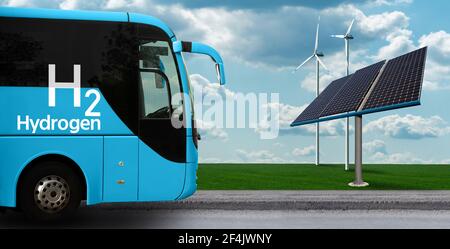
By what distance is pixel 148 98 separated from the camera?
9.64m

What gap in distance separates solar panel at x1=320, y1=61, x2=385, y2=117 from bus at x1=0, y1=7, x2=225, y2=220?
750cm

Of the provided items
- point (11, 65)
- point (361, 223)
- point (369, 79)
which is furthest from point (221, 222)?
point (369, 79)

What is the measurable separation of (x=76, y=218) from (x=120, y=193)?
128 cm

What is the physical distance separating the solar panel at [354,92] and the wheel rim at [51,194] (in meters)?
9.12

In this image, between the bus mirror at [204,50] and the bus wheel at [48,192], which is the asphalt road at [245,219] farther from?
the bus mirror at [204,50]

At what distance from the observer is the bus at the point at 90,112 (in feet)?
30.3

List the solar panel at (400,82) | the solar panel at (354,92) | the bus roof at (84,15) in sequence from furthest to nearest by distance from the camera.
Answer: the solar panel at (354,92) < the solar panel at (400,82) < the bus roof at (84,15)

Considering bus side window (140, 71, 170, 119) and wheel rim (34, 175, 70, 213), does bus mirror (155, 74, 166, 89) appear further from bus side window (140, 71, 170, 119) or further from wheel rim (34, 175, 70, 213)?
wheel rim (34, 175, 70, 213)

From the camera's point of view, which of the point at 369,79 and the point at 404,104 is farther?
the point at 369,79

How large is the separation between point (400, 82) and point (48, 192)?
9.72m

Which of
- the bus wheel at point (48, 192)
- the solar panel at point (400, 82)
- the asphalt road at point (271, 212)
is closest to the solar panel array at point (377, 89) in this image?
the solar panel at point (400, 82)

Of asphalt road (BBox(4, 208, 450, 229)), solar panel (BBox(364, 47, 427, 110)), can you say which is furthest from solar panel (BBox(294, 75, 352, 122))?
asphalt road (BBox(4, 208, 450, 229))

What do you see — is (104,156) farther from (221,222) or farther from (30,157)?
(221,222)

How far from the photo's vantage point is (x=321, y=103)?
20.7 meters
